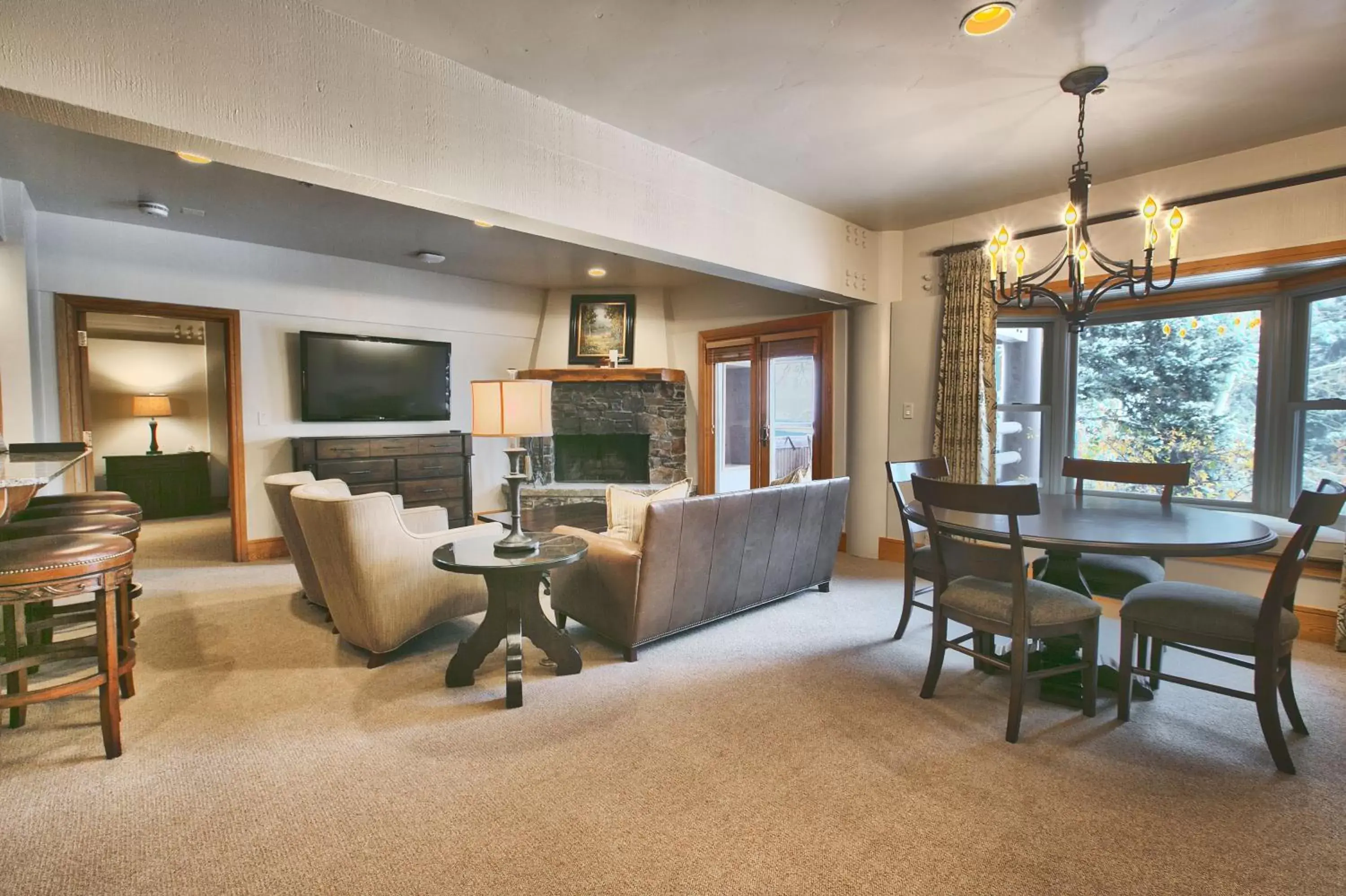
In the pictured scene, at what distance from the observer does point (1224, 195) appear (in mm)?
3379

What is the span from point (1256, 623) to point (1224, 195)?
2.62m

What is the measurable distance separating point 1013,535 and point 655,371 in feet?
14.4

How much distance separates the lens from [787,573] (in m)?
3.72

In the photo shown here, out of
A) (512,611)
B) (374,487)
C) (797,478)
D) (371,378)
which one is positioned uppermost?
(371,378)

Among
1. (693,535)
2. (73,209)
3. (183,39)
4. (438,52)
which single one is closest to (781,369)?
(693,535)

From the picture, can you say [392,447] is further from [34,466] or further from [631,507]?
[631,507]

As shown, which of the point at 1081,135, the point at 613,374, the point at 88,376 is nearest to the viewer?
the point at 1081,135

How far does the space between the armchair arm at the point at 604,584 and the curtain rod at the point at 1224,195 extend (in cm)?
340

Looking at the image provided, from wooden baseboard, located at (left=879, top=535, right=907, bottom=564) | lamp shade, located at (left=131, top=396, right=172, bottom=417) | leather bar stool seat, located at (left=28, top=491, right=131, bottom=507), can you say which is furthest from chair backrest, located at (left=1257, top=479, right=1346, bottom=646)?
lamp shade, located at (left=131, top=396, right=172, bottom=417)

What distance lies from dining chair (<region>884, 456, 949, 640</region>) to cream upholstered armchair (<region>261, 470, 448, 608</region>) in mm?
2449

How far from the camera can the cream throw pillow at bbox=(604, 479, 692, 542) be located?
2967 millimetres

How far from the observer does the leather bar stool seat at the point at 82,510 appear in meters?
2.89

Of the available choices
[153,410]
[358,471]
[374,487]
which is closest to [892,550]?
→ [374,487]

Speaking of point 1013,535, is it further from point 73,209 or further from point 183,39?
point 73,209
